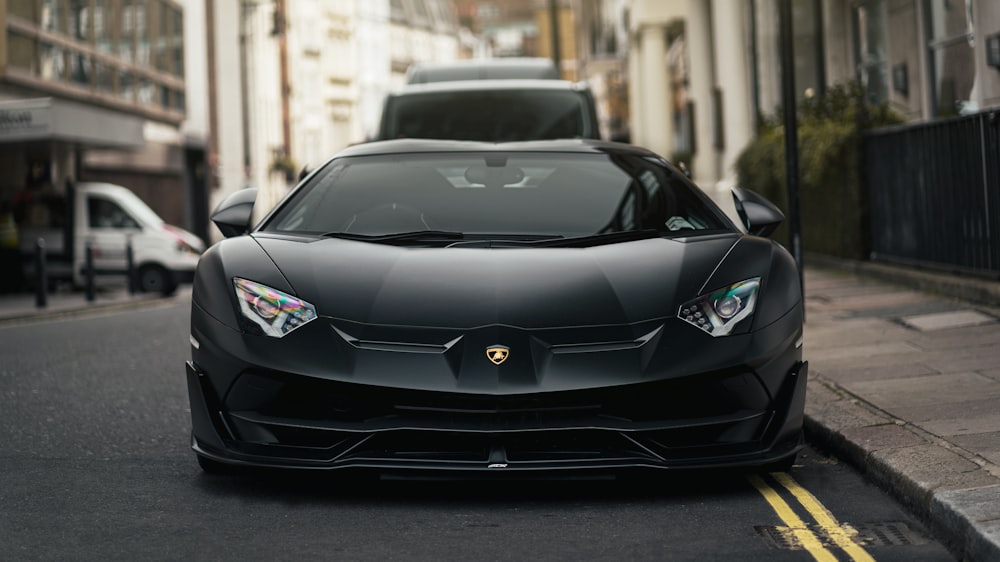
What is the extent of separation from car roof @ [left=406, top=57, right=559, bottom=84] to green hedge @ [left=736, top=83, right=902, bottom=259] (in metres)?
2.54

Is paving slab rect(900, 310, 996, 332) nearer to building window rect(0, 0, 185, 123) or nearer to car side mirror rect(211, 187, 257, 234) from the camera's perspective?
car side mirror rect(211, 187, 257, 234)

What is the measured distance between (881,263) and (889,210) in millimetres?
630

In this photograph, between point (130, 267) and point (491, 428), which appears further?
point (130, 267)

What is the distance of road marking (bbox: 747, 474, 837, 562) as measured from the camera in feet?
14.4

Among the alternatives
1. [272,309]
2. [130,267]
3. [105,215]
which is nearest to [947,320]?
[272,309]

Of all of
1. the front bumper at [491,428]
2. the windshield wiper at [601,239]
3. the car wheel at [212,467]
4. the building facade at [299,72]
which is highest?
the building facade at [299,72]

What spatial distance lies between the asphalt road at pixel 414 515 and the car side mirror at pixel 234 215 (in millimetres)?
993

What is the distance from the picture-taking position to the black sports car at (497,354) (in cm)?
488

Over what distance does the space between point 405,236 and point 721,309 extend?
133cm

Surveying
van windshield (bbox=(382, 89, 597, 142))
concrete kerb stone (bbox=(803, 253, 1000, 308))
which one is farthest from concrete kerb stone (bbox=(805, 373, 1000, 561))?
van windshield (bbox=(382, 89, 597, 142))

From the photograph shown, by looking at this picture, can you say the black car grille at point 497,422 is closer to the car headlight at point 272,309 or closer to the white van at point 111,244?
the car headlight at point 272,309

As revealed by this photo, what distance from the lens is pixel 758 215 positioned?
6125 mm

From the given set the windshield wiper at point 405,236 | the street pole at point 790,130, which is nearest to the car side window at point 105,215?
the street pole at point 790,130

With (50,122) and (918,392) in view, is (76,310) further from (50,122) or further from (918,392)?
(918,392)
